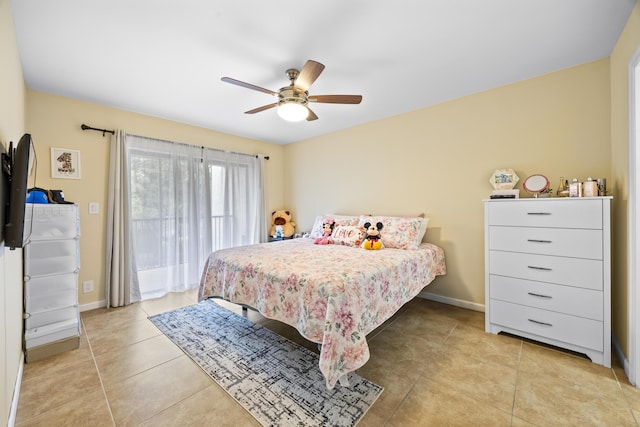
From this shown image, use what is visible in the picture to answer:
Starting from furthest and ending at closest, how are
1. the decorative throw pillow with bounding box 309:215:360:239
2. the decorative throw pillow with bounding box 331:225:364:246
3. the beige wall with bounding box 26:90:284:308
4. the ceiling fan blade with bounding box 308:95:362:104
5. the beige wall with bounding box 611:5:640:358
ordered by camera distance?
1. the decorative throw pillow with bounding box 309:215:360:239
2. the decorative throw pillow with bounding box 331:225:364:246
3. the beige wall with bounding box 26:90:284:308
4. the ceiling fan blade with bounding box 308:95:362:104
5. the beige wall with bounding box 611:5:640:358

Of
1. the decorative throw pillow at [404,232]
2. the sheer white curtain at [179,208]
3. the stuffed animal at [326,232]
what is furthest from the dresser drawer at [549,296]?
the sheer white curtain at [179,208]

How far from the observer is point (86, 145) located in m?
2.97

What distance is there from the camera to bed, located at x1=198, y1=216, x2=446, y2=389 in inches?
61.9

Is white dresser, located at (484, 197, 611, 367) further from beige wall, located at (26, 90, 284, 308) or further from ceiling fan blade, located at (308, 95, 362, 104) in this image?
beige wall, located at (26, 90, 284, 308)

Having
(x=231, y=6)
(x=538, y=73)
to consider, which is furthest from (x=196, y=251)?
(x=538, y=73)

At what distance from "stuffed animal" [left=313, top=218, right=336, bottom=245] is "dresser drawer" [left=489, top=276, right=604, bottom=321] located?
1.76 m

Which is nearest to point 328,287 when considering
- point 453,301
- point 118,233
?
point 453,301

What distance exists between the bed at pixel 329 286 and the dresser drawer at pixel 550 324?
68cm

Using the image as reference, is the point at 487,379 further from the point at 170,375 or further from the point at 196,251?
the point at 196,251

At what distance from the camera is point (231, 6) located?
1623mm

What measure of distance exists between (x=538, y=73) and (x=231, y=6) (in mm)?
2740

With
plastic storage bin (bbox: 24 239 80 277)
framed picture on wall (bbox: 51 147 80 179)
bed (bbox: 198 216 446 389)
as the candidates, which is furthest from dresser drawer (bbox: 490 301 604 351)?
framed picture on wall (bbox: 51 147 80 179)

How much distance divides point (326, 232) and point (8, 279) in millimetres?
2718

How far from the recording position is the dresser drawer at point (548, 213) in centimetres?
195
